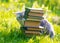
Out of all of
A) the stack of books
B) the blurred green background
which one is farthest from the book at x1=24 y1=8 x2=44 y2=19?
the blurred green background

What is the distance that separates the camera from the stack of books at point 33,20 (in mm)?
3616

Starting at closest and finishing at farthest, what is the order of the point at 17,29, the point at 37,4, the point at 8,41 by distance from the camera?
the point at 8,41 < the point at 17,29 < the point at 37,4

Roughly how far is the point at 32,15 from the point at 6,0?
0.60 m

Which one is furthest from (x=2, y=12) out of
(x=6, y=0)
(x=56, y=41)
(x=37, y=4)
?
(x=56, y=41)

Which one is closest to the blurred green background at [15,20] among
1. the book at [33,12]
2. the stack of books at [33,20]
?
the stack of books at [33,20]

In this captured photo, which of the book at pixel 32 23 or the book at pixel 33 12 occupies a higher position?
the book at pixel 33 12

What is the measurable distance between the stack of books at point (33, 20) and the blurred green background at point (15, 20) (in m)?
0.09

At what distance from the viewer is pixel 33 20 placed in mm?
3658

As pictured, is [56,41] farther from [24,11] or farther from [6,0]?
[6,0]

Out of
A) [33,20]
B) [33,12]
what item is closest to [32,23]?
[33,20]

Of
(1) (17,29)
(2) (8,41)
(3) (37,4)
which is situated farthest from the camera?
(3) (37,4)

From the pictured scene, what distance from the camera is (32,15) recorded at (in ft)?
11.9

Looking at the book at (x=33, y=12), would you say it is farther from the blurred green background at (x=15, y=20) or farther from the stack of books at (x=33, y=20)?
the blurred green background at (x=15, y=20)

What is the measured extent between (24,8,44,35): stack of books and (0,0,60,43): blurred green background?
0.09 metres
